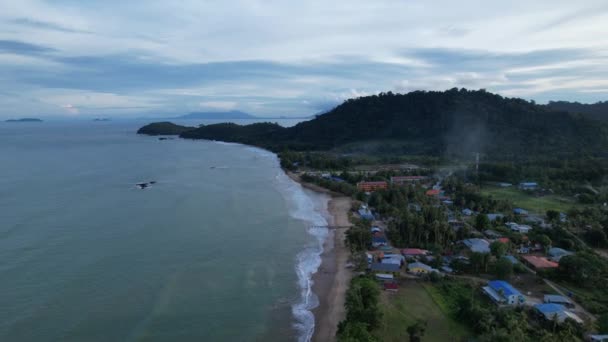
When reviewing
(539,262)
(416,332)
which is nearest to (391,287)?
(416,332)

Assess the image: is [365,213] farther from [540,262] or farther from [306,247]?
[540,262]

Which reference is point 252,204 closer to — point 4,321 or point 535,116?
point 4,321

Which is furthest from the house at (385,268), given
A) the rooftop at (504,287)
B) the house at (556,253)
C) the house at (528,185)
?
the house at (528,185)

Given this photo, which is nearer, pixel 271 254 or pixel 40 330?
pixel 40 330

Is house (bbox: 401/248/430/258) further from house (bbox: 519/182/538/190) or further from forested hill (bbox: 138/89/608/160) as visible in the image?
forested hill (bbox: 138/89/608/160)

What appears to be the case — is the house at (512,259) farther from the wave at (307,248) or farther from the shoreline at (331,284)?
the wave at (307,248)

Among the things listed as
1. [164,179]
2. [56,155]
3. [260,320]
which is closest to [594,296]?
[260,320]
